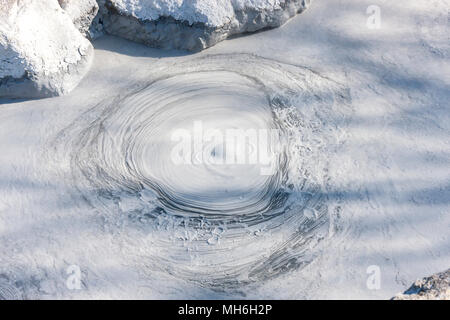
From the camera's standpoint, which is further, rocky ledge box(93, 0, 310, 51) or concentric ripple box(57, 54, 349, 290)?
rocky ledge box(93, 0, 310, 51)

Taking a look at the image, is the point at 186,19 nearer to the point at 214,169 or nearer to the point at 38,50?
the point at 38,50

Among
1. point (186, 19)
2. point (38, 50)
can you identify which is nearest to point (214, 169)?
point (186, 19)

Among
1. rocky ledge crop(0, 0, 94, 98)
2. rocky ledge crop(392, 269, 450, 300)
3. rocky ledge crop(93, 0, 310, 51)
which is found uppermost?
rocky ledge crop(93, 0, 310, 51)

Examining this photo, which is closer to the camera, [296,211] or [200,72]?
[296,211]

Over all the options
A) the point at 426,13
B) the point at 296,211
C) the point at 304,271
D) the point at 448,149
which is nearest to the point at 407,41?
the point at 426,13

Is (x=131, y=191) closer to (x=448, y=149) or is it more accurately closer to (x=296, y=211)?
(x=296, y=211)

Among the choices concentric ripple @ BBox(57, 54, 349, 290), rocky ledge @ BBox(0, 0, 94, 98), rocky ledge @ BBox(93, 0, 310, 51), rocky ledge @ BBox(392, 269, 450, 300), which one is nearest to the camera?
rocky ledge @ BBox(392, 269, 450, 300)

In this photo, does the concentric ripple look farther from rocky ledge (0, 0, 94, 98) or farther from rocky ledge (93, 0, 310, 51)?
rocky ledge (0, 0, 94, 98)

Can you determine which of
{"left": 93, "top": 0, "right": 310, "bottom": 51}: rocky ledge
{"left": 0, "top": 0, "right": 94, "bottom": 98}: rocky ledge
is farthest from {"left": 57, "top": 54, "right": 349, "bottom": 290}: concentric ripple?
{"left": 0, "top": 0, "right": 94, "bottom": 98}: rocky ledge
